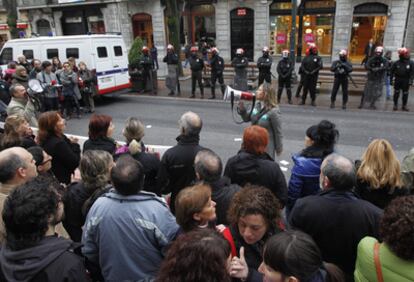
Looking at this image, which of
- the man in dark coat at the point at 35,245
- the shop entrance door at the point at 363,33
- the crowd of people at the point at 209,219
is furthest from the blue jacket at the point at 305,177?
the shop entrance door at the point at 363,33

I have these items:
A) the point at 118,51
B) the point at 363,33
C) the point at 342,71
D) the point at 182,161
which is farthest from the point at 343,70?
the point at 363,33

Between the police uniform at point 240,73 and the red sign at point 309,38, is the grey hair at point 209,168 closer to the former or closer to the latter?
the police uniform at point 240,73

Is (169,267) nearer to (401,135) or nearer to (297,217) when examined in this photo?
(297,217)

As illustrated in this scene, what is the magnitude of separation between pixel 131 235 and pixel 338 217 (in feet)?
4.93

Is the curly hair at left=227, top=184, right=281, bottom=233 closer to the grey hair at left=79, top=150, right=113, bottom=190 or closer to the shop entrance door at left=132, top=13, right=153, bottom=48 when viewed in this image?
the grey hair at left=79, top=150, right=113, bottom=190

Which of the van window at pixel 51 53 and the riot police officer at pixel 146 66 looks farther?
the riot police officer at pixel 146 66

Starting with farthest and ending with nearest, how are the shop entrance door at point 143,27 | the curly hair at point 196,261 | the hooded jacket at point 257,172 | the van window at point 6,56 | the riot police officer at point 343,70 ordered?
the shop entrance door at point 143,27 < the van window at point 6,56 < the riot police officer at point 343,70 < the hooded jacket at point 257,172 < the curly hair at point 196,261

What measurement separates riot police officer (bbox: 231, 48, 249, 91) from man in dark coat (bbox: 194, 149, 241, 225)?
10.6 m

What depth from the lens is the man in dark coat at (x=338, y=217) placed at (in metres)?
2.54

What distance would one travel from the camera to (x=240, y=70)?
43.8 feet

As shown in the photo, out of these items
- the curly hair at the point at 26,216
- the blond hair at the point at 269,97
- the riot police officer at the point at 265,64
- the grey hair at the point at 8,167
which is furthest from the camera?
the riot police officer at the point at 265,64

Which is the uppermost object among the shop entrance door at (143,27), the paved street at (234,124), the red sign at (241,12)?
the red sign at (241,12)

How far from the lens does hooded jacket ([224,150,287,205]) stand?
3398mm

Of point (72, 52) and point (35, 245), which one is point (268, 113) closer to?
point (35, 245)
